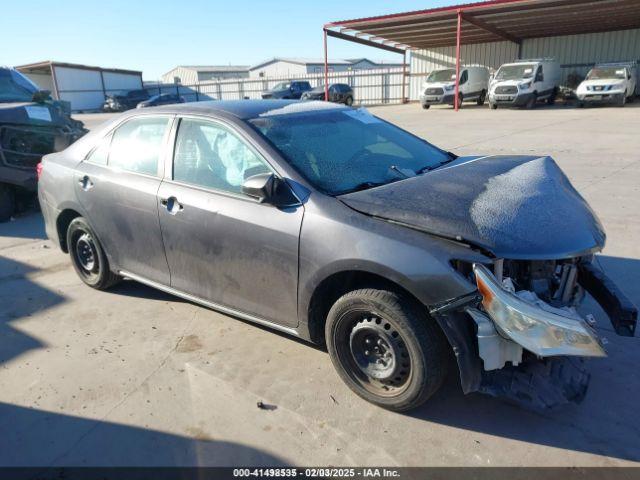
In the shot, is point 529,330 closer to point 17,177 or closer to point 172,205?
point 172,205

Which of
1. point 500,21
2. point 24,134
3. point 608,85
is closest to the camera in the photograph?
point 24,134

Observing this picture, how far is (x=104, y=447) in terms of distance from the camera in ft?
8.51

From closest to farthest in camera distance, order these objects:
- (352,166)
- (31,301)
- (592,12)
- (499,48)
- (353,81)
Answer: (352,166), (31,301), (592,12), (499,48), (353,81)

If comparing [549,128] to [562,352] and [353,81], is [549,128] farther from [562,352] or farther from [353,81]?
[353,81]

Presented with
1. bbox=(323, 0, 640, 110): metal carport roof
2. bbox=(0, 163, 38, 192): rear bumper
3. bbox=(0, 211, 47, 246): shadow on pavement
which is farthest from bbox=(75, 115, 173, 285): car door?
bbox=(323, 0, 640, 110): metal carport roof

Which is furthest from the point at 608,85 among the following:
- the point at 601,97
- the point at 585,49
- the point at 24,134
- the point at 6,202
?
the point at 6,202

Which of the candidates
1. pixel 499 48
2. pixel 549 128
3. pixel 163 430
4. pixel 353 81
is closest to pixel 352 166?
pixel 163 430

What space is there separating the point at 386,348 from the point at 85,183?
2.95 metres

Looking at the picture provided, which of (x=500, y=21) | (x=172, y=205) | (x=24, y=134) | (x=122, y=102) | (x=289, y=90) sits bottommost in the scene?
(x=172, y=205)

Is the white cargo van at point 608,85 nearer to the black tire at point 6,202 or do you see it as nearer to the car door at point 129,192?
the black tire at point 6,202

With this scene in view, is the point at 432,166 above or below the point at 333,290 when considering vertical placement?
above

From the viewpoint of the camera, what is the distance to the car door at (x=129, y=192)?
3.65 meters

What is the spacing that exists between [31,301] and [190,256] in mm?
2004

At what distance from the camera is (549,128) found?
48.4ft
